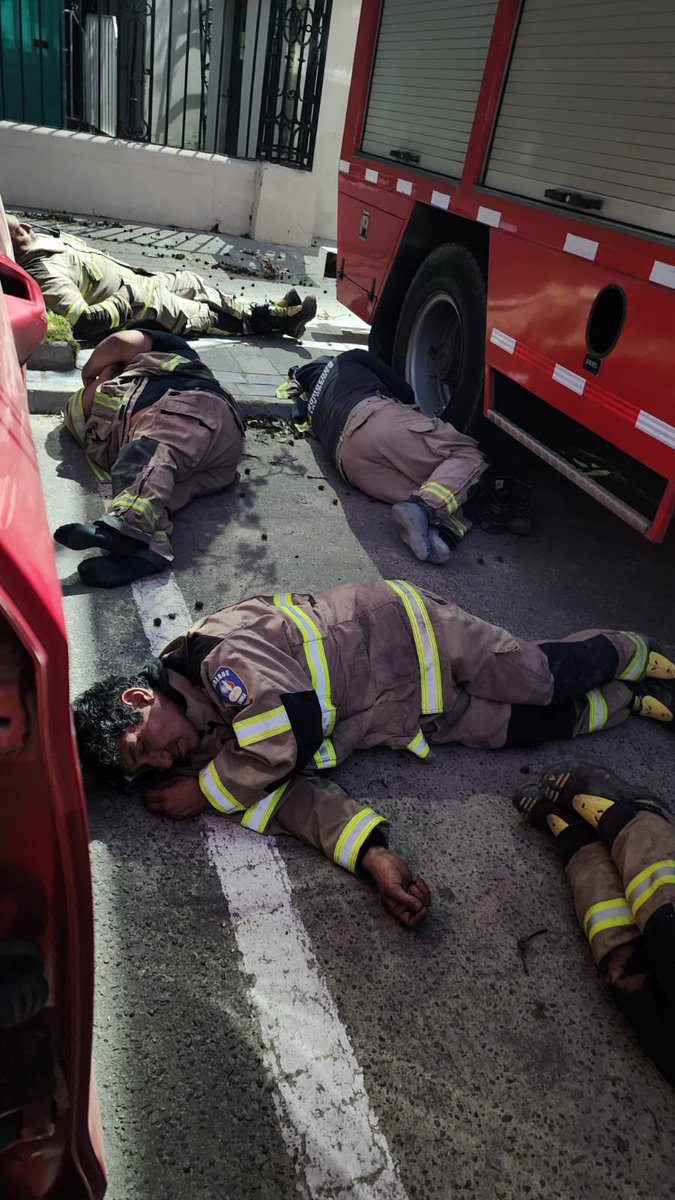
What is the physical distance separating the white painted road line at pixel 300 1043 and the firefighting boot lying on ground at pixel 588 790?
81cm

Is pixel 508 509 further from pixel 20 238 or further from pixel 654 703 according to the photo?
pixel 20 238

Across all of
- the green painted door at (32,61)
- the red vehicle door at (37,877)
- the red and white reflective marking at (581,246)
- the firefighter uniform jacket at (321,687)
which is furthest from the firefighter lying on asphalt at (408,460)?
the green painted door at (32,61)

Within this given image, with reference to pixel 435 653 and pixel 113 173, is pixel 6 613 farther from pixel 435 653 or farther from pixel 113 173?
pixel 113 173

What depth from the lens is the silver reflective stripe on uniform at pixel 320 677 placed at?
235cm

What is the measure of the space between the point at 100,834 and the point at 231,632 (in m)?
0.64

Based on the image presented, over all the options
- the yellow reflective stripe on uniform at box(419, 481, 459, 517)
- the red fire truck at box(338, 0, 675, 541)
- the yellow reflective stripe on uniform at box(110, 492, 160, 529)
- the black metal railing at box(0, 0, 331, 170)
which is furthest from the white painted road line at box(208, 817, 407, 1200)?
the black metal railing at box(0, 0, 331, 170)

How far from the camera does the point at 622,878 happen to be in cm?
210

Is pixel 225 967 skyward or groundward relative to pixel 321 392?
groundward

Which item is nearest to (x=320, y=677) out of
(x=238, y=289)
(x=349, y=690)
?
Answer: (x=349, y=690)

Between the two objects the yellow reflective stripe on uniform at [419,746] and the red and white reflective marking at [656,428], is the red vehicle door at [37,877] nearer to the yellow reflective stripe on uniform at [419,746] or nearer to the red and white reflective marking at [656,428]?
the yellow reflective stripe on uniform at [419,746]

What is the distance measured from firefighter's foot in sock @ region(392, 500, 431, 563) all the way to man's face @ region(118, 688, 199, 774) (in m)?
1.79

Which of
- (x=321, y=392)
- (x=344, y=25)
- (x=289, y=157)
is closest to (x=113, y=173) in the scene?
(x=289, y=157)

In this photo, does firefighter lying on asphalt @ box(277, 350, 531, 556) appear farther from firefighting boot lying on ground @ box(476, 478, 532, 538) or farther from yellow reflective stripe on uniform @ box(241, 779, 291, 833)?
yellow reflective stripe on uniform @ box(241, 779, 291, 833)

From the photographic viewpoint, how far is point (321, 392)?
4.64 metres
